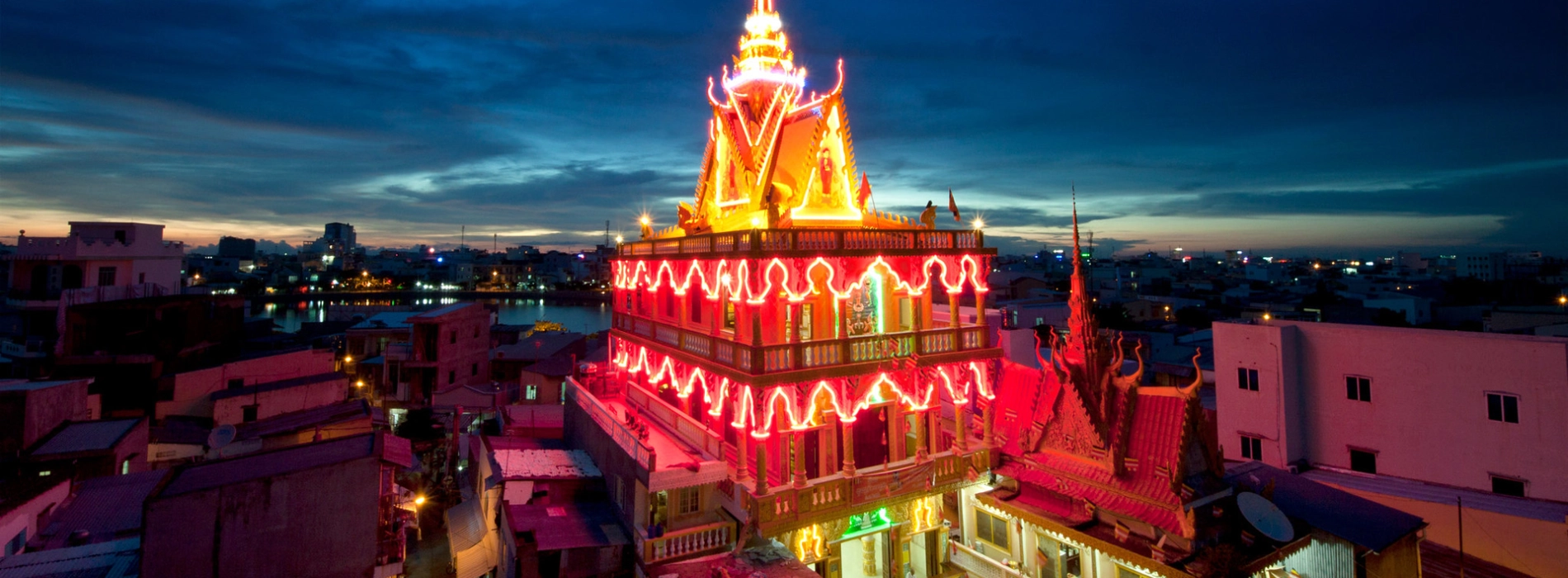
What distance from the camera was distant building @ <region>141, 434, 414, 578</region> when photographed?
11.0m

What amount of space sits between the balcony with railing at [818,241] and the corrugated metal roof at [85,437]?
58.7ft

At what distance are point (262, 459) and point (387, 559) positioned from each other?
142 inches

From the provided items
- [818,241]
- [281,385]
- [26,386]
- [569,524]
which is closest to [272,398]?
[281,385]

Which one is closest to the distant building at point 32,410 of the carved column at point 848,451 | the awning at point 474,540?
the awning at point 474,540

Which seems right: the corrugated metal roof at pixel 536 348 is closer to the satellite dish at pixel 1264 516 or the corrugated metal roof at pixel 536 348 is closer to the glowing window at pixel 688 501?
the glowing window at pixel 688 501

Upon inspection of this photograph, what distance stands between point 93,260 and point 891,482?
4545 centimetres

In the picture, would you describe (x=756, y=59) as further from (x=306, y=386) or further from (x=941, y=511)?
(x=306, y=386)

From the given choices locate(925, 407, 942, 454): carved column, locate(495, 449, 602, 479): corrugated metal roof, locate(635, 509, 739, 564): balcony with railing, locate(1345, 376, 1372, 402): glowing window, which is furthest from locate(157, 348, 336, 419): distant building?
locate(1345, 376, 1372, 402): glowing window

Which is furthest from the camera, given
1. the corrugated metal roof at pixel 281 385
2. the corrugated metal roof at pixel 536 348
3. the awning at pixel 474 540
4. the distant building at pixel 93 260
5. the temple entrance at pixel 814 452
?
the corrugated metal roof at pixel 536 348

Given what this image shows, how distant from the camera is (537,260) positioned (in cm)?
19762

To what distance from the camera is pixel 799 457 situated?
46.0 ft

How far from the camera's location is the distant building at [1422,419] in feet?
48.9

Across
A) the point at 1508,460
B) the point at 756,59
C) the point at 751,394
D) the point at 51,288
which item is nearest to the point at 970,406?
the point at 751,394

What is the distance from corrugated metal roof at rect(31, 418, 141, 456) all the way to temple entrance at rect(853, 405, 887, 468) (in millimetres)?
21863
